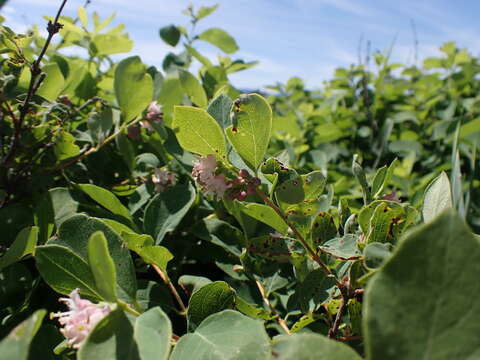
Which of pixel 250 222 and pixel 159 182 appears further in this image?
pixel 159 182

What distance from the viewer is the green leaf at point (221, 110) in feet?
2.54

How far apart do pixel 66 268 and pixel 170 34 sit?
129cm

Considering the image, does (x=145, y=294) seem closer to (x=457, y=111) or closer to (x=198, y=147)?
(x=198, y=147)

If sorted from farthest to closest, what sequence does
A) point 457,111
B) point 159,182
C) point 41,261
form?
point 457,111, point 159,182, point 41,261

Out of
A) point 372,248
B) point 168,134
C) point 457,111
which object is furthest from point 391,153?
point 372,248

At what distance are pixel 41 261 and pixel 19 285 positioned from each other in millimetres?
237

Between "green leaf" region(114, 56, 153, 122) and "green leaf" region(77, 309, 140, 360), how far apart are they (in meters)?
0.66

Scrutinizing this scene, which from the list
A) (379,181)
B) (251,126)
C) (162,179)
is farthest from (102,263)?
(162,179)

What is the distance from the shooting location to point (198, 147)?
0.67 meters

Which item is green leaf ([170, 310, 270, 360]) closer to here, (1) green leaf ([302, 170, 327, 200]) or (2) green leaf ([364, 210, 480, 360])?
(2) green leaf ([364, 210, 480, 360])

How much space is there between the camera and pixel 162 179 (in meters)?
1.07

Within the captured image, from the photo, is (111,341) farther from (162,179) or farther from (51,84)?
(51,84)

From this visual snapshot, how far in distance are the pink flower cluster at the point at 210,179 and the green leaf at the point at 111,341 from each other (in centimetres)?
32

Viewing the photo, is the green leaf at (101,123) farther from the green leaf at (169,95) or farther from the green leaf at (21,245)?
the green leaf at (21,245)
